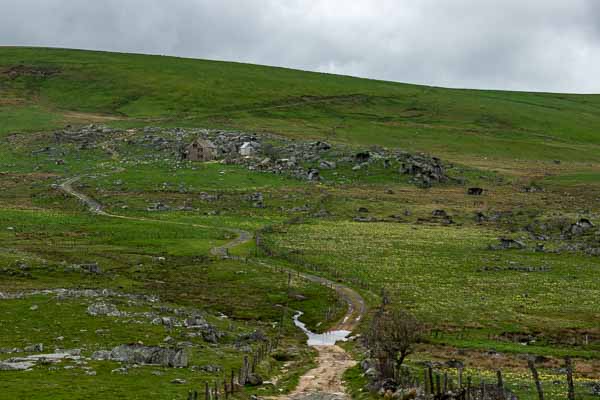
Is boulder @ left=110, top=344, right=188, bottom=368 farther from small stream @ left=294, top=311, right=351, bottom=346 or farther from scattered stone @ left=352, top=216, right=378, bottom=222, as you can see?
scattered stone @ left=352, top=216, right=378, bottom=222

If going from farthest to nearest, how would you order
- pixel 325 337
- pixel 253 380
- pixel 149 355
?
pixel 325 337 < pixel 149 355 < pixel 253 380

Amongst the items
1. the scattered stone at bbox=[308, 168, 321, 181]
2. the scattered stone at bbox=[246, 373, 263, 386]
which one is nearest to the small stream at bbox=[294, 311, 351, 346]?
the scattered stone at bbox=[246, 373, 263, 386]

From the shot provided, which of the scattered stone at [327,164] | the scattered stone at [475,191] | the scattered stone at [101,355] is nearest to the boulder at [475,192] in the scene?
the scattered stone at [475,191]

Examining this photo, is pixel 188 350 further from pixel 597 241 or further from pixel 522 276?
pixel 597 241

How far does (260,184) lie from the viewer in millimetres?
165750

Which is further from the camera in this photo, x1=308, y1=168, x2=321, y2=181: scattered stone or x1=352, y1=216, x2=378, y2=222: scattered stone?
x1=308, y1=168, x2=321, y2=181: scattered stone

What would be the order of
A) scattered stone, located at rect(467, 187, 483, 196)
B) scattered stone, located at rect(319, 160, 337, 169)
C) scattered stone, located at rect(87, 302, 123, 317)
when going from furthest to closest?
scattered stone, located at rect(319, 160, 337, 169), scattered stone, located at rect(467, 187, 483, 196), scattered stone, located at rect(87, 302, 123, 317)

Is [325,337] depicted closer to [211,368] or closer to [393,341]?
[211,368]

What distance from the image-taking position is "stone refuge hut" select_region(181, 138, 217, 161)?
189125mm

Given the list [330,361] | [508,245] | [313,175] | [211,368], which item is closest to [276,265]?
[508,245]

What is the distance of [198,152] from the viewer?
190m

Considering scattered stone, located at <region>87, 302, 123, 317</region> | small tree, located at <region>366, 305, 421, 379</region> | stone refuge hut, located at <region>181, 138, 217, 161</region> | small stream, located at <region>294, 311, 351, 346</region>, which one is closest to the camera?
small tree, located at <region>366, 305, 421, 379</region>

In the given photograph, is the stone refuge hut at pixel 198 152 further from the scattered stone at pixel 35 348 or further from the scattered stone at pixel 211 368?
the scattered stone at pixel 211 368

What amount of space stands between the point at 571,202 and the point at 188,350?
130 m
